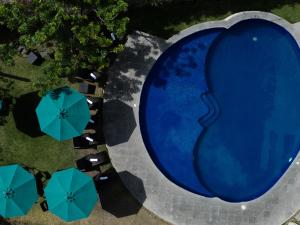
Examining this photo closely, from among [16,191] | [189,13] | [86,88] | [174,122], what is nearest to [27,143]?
[16,191]

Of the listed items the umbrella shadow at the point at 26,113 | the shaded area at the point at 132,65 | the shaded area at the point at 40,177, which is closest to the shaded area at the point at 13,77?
the umbrella shadow at the point at 26,113

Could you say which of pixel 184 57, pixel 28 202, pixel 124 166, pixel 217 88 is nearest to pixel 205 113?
pixel 217 88

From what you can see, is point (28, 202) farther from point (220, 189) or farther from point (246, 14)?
point (246, 14)

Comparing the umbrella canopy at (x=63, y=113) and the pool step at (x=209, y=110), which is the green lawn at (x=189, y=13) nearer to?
the pool step at (x=209, y=110)

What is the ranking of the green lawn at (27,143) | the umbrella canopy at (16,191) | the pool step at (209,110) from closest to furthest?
the umbrella canopy at (16,191), the green lawn at (27,143), the pool step at (209,110)

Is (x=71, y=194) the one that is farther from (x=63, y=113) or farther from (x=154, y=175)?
(x=154, y=175)

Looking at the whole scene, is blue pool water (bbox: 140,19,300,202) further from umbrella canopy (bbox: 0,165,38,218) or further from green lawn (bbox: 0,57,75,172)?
umbrella canopy (bbox: 0,165,38,218)
